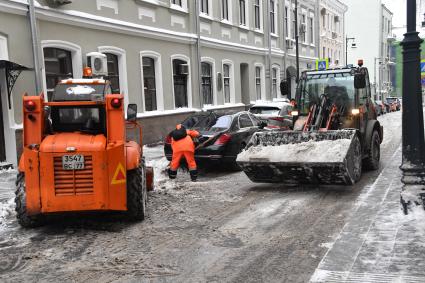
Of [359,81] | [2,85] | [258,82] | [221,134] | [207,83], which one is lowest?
[221,134]

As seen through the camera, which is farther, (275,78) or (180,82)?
(275,78)

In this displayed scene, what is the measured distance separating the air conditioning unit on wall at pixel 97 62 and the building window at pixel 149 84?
130 inches

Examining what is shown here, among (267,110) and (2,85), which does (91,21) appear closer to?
(2,85)

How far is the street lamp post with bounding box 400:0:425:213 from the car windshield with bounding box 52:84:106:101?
437 centimetres

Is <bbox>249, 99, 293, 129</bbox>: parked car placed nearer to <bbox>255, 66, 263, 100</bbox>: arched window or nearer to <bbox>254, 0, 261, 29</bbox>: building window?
<bbox>255, 66, 263, 100</bbox>: arched window

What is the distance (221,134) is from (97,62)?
497 centimetres

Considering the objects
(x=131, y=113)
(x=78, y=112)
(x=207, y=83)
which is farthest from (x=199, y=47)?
(x=78, y=112)

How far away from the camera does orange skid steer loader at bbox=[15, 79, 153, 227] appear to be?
6.30 meters

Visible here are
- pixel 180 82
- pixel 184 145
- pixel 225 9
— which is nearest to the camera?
pixel 184 145

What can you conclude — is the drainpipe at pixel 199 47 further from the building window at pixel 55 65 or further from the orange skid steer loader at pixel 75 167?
the orange skid steer loader at pixel 75 167

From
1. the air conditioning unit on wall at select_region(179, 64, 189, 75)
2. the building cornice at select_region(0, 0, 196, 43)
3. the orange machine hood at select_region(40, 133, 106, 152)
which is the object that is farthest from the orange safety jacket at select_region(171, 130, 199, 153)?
the air conditioning unit on wall at select_region(179, 64, 189, 75)

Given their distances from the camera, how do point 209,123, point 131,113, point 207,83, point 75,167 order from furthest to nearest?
point 207,83 → point 209,123 → point 131,113 → point 75,167

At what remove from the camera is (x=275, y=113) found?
52.7ft

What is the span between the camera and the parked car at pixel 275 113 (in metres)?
15.8
